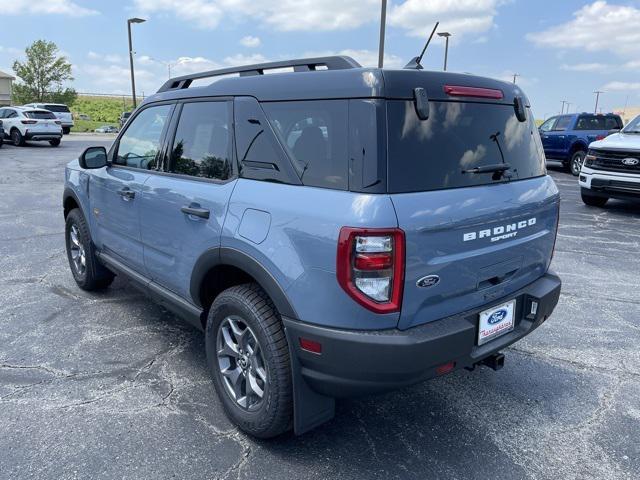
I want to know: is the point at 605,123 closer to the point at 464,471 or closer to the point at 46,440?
the point at 464,471

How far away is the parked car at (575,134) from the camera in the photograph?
15.2 metres

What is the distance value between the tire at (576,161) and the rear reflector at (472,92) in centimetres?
1438

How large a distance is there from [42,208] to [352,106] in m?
8.33

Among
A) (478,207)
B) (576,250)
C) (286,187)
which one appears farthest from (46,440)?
(576,250)

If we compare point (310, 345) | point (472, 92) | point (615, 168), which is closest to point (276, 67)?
point (472, 92)

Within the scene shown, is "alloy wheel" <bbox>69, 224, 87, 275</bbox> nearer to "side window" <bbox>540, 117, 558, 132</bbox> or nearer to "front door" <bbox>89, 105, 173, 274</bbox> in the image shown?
"front door" <bbox>89, 105, 173, 274</bbox>

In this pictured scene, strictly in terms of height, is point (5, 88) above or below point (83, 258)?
above

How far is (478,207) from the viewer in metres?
2.37

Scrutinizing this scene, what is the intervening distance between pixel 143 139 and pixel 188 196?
1.06m

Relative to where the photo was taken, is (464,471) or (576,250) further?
(576,250)

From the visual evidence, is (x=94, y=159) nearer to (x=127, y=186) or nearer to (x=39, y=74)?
(x=127, y=186)

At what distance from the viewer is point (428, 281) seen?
7.20 ft

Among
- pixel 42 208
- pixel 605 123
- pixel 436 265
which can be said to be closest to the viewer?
pixel 436 265

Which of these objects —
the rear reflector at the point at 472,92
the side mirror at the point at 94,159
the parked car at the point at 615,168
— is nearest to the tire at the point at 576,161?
the parked car at the point at 615,168
